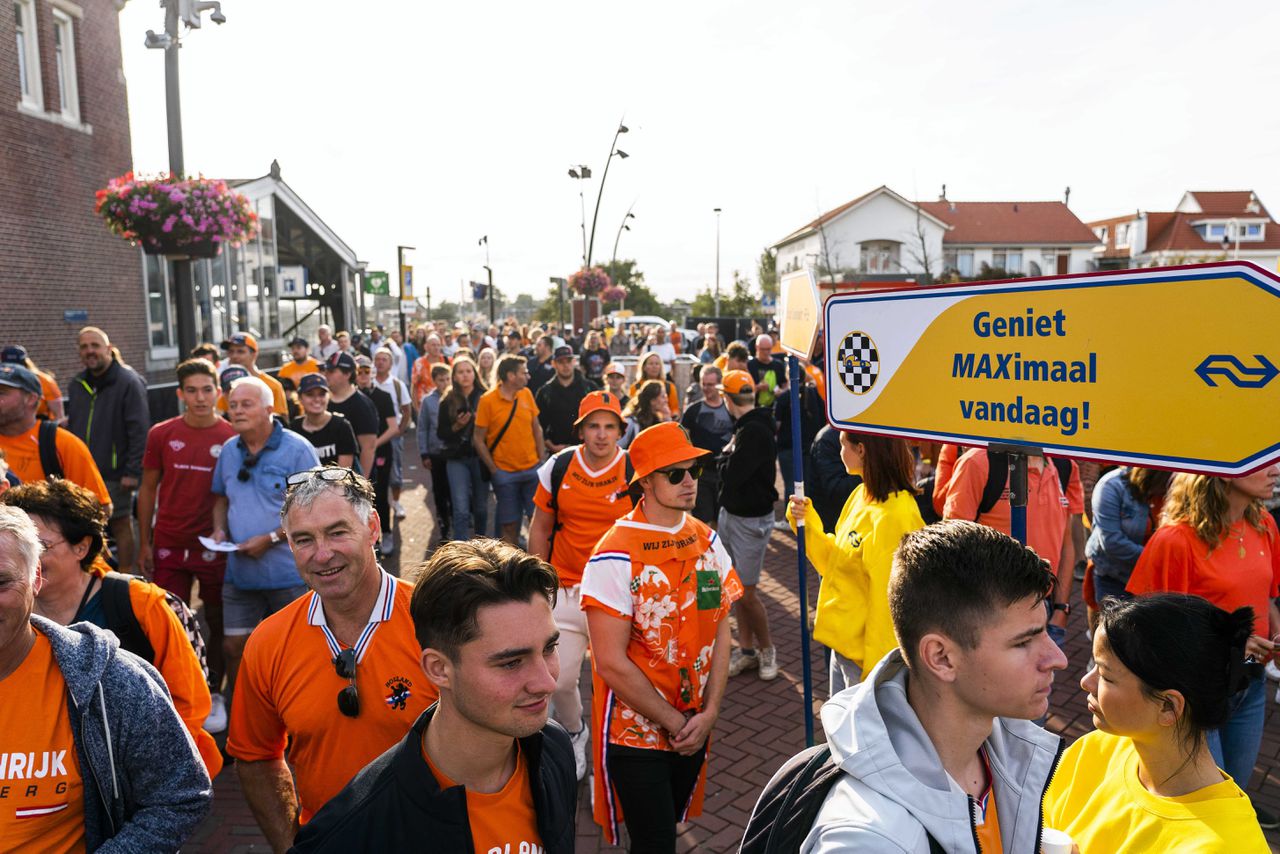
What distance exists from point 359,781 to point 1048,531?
11.0 feet

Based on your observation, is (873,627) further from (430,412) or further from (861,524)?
(430,412)

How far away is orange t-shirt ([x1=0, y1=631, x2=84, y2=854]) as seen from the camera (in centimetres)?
209

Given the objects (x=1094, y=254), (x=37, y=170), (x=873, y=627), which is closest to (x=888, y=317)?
(x=873, y=627)

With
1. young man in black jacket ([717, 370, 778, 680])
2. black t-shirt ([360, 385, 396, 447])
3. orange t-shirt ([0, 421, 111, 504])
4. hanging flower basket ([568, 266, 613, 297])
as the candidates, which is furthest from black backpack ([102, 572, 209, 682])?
hanging flower basket ([568, 266, 613, 297])

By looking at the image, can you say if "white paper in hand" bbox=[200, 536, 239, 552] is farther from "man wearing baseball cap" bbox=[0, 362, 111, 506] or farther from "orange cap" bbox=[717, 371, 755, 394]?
"orange cap" bbox=[717, 371, 755, 394]

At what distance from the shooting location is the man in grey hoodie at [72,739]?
210 cm

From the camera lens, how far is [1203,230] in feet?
187

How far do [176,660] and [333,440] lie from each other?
3473 millimetres

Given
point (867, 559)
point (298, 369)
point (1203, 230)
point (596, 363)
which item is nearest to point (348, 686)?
point (867, 559)

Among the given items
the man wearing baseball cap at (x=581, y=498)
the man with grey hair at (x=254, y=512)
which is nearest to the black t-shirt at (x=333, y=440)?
the man with grey hair at (x=254, y=512)

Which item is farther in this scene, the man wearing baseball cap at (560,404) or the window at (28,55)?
the window at (28,55)

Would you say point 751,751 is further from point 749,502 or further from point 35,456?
point 35,456

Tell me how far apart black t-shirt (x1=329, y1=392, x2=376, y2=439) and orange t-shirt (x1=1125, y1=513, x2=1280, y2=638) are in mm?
5811

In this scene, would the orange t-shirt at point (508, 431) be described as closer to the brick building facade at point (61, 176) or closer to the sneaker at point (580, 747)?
the sneaker at point (580, 747)
